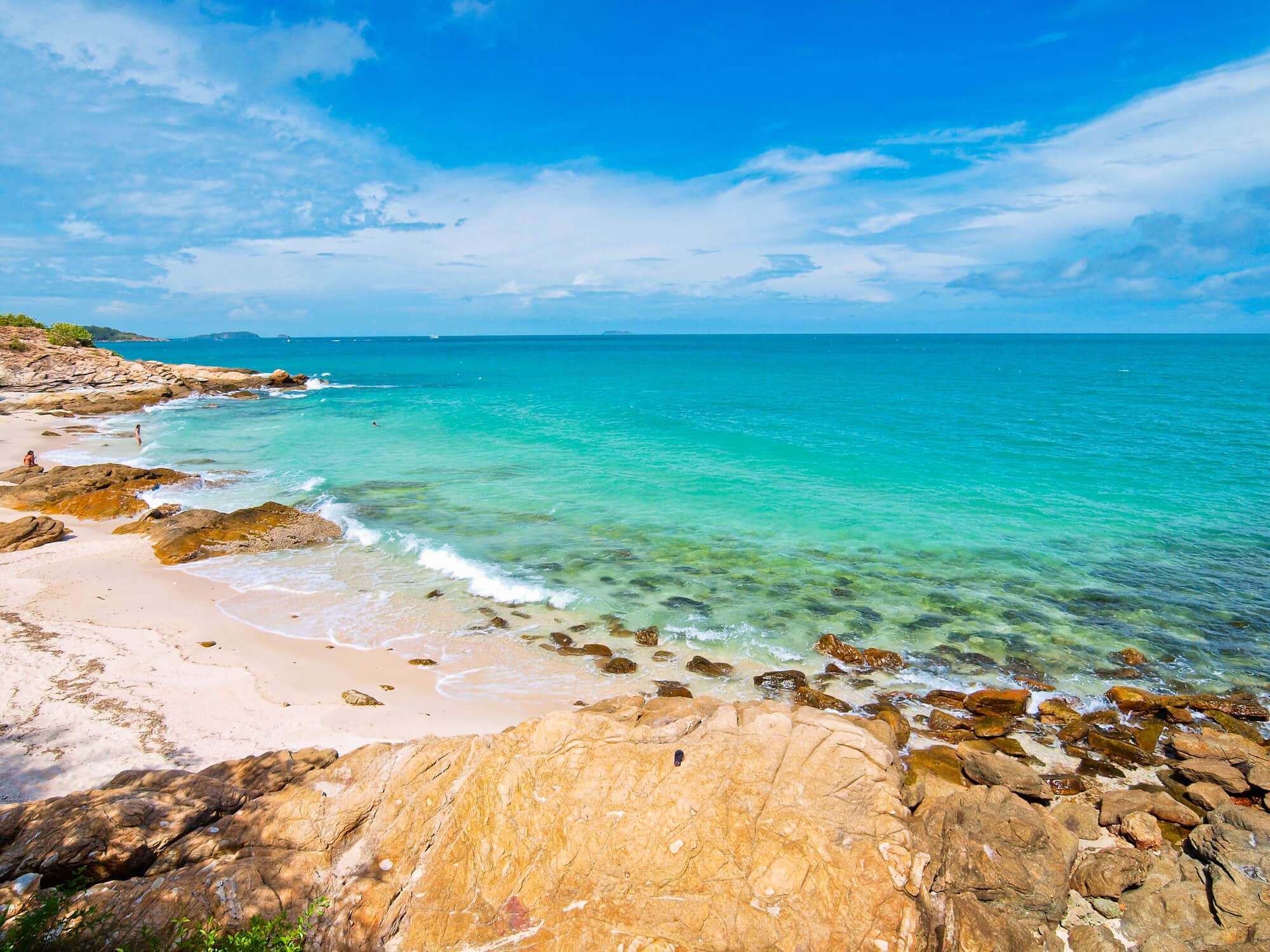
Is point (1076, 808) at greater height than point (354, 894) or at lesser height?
lesser

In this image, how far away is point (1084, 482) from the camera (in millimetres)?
32875

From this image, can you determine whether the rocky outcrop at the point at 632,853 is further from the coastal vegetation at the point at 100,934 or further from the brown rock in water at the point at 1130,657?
the brown rock in water at the point at 1130,657

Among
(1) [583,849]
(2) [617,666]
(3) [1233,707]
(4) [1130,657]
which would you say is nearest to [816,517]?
(4) [1130,657]

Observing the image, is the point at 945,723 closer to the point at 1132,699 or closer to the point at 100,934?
the point at 1132,699

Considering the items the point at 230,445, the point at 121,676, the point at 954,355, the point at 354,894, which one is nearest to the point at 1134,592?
the point at 354,894

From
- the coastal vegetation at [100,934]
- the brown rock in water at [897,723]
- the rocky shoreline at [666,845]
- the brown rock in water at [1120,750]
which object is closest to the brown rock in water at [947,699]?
the brown rock in water at [897,723]

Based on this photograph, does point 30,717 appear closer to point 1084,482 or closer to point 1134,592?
point 1134,592

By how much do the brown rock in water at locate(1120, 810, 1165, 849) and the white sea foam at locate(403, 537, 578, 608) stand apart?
1382 cm

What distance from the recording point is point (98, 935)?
6.27 metres

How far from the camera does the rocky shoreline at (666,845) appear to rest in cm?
691

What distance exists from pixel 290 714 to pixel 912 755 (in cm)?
1216

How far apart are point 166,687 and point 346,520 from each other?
1358cm

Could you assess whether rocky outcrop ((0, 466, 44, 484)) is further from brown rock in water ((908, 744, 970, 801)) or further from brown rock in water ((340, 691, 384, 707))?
brown rock in water ((908, 744, 970, 801))

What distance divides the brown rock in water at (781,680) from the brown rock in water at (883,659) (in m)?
1.95
